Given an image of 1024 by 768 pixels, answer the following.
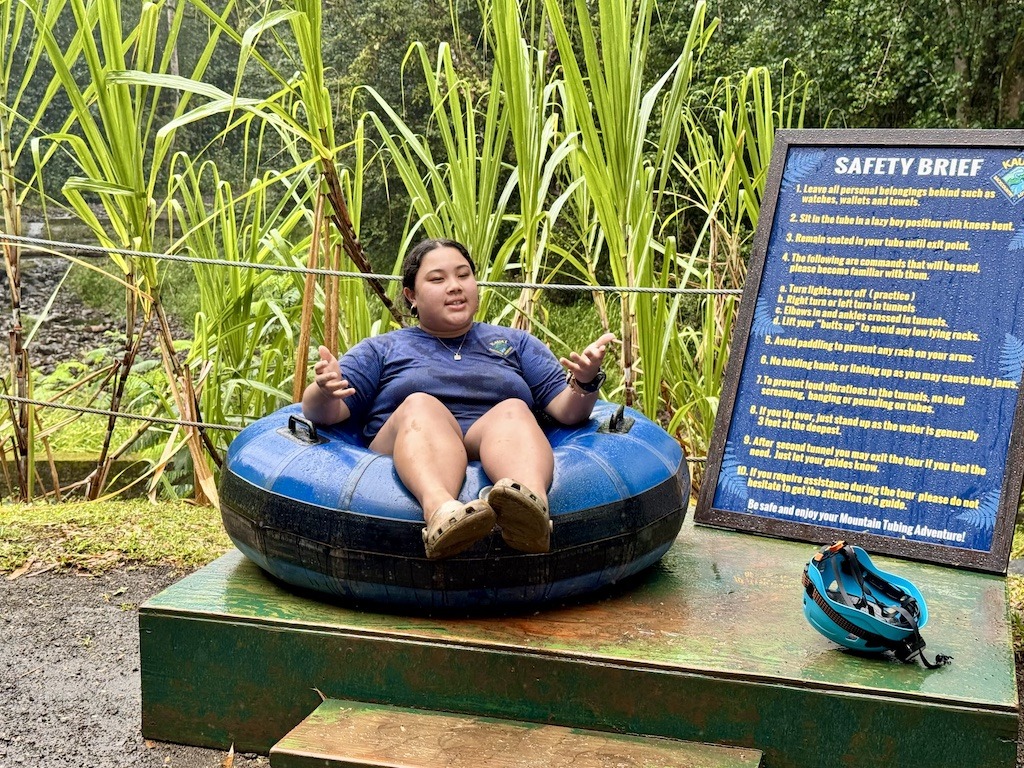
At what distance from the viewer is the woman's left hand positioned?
2.11 m

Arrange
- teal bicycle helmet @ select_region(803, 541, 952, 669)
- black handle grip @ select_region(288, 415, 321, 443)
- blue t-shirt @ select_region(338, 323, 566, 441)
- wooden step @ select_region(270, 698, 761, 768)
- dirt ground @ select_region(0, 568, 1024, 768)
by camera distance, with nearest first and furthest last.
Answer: wooden step @ select_region(270, 698, 761, 768), teal bicycle helmet @ select_region(803, 541, 952, 669), dirt ground @ select_region(0, 568, 1024, 768), black handle grip @ select_region(288, 415, 321, 443), blue t-shirt @ select_region(338, 323, 566, 441)

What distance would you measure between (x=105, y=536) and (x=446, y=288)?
5.61 feet

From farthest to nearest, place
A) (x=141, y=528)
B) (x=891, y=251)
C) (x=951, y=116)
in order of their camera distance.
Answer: (x=951, y=116) → (x=141, y=528) → (x=891, y=251)

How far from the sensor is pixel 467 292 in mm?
2369

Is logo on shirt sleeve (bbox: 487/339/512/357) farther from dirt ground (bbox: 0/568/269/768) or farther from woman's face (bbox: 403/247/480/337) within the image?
dirt ground (bbox: 0/568/269/768)

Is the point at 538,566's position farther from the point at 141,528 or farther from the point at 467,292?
the point at 141,528

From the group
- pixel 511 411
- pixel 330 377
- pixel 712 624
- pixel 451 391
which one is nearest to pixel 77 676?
pixel 330 377

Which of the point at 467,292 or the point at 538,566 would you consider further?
the point at 467,292

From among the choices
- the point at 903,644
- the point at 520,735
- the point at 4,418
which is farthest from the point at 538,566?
the point at 4,418

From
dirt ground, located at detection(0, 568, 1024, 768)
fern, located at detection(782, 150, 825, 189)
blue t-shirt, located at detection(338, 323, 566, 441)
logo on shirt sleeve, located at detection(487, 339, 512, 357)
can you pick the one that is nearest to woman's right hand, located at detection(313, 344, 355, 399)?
blue t-shirt, located at detection(338, 323, 566, 441)

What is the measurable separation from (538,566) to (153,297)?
1.79 m

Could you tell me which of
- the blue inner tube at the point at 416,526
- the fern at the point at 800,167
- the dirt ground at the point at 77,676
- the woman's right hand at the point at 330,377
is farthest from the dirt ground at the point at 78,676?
the fern at the point at 800,167

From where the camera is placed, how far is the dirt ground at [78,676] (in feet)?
6.82

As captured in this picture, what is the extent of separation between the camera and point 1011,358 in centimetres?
251
